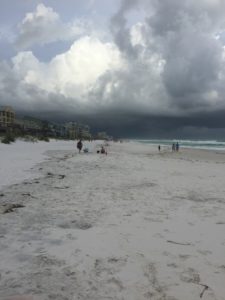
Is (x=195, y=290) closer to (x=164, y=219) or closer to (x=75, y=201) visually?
(x=164, y=219)

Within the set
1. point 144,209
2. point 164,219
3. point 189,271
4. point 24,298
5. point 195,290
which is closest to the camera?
point 24,298

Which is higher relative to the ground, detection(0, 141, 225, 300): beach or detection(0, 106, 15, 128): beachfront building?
detection(0, 106, 15, 128): beachfront building

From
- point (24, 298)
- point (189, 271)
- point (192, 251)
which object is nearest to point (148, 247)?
point (192, 251)

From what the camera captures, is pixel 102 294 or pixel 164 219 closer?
pixel 102 294

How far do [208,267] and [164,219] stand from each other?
2.71 meters

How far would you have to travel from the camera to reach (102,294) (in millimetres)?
3930

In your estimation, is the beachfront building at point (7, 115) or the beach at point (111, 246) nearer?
the beach at point (111, 246)

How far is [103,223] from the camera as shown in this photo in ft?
23.0

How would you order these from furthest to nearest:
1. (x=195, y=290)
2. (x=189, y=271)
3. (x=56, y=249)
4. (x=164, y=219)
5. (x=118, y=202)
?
(x=118, y=202), (x=164, y=219), (x=56, y=249), (x=189, y=271), (x=195, y=290)

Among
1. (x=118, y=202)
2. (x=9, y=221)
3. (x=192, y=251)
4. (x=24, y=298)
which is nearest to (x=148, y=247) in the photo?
(x=192, y=251)

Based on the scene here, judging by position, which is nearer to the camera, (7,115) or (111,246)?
(111,246)

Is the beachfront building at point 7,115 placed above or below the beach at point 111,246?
above

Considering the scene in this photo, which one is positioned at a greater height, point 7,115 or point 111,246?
point 7,115

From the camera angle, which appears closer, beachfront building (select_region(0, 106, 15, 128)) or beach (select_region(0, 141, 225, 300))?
beach (select_region(0, 141, 225, 300))
